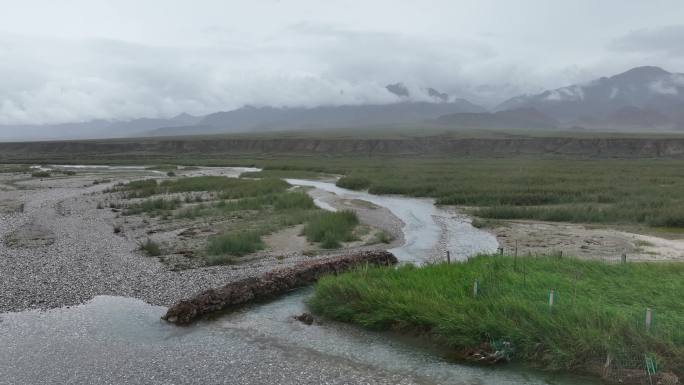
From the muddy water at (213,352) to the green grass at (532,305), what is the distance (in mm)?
709

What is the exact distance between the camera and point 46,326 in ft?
45.5

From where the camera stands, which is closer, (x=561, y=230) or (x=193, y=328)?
(x=193, y=328)

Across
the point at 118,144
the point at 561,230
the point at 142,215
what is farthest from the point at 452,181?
the point at 118,144

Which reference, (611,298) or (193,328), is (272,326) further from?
(611,298)

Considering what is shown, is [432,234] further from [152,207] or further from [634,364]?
[152,207]

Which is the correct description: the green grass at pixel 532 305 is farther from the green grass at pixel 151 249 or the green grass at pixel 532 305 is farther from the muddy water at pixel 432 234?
the green grass at pixel 151 249

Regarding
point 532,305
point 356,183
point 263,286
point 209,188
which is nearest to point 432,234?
point 263,286

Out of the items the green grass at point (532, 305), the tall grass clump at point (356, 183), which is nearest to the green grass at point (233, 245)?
the green grass at point (532, 305)

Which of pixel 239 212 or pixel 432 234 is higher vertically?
pixel 239 212

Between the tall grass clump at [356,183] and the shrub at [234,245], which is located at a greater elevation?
the shrub at [234,245]

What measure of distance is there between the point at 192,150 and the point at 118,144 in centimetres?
3098

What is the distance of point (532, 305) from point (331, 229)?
1606 centimetres

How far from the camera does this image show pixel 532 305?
42.2 feet

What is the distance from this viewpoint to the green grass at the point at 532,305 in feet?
36.7
